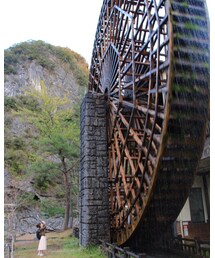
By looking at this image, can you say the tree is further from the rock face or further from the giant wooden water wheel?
the giant wooden water wheel

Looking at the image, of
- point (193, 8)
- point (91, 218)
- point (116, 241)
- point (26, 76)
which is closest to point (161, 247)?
point (116, 241)

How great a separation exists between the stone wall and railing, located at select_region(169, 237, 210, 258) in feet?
3.81

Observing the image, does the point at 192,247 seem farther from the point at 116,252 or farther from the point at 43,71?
the point at 43,71

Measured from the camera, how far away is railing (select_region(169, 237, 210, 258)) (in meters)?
3.91

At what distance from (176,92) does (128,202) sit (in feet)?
7.00

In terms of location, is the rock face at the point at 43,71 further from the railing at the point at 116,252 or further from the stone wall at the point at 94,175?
the railing at the point at 116,252

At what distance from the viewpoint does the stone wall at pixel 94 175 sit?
16.6 ft

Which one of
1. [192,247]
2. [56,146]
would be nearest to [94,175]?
[192,247]

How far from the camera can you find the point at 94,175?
17.4ft

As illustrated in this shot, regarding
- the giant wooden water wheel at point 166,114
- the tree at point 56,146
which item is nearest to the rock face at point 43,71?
the tree at point 56,146

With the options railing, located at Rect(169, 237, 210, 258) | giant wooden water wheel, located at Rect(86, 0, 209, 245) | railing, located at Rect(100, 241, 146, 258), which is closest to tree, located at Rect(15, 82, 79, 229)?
giant wooden water wheel, located at Rect(86, 0, 209, 245)

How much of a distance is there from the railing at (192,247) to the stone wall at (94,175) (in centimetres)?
116

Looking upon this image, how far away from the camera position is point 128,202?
181 inches

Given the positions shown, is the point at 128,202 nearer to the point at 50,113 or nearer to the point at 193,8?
the point at 193,8
